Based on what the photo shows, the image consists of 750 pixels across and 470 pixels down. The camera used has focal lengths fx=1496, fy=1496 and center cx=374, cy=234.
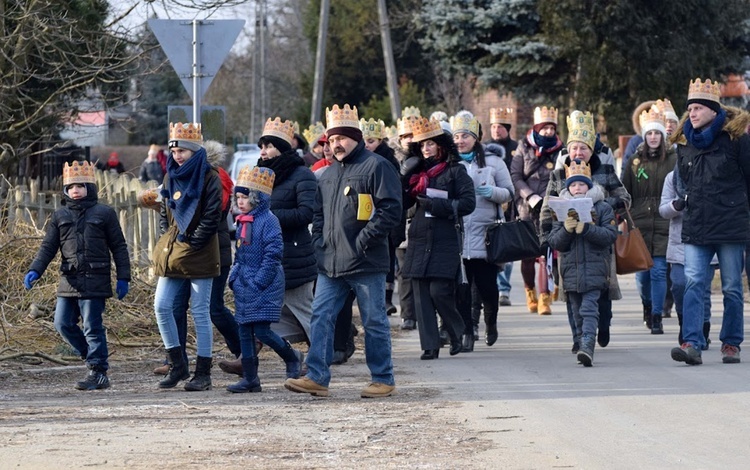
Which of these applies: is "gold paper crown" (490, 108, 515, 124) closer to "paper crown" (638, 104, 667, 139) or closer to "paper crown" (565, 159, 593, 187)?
"paper crown" (638, 104, 667, 139)

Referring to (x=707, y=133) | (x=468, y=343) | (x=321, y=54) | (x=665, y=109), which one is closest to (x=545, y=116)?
(x=665, y=109)

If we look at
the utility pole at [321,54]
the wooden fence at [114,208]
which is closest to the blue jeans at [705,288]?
the wooden fence at [114,208]

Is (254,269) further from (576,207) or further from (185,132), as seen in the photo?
(576,207)

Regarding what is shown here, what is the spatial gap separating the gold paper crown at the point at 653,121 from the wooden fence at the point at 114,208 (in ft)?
17.0

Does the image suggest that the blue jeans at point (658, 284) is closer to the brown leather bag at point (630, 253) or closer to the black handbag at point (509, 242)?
the brown leather bag at point (630, 253)

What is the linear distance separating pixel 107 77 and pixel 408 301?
16.0 ft

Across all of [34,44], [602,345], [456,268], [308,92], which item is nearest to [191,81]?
[34,44]

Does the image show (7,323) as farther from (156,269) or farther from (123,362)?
(156,269)

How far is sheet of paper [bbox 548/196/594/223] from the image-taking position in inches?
452

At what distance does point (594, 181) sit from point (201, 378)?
3.86m

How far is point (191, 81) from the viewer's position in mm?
13367

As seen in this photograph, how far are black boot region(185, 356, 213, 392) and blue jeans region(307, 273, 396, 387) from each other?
832 millimetres

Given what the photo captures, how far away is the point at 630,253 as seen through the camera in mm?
12617

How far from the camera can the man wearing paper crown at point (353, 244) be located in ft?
31.0
